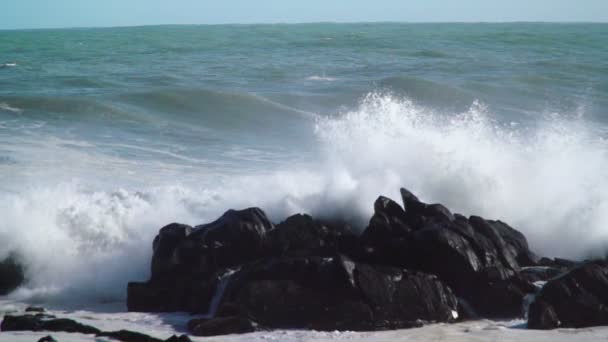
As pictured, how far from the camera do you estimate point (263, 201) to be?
37.1 feet

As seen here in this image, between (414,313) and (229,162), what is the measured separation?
8636mm

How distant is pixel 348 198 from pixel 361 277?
3085mm

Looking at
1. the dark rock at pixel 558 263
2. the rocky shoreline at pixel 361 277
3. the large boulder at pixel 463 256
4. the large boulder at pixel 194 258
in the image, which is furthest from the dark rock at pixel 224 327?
the dark rock at pixel 558 263

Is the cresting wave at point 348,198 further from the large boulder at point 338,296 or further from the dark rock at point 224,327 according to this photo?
the large boulder at point 338,296

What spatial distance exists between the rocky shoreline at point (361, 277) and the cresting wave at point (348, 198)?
3.87 feet

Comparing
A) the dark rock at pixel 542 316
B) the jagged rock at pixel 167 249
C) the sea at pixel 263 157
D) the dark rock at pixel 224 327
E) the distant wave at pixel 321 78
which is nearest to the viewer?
the dark rock at pixel 224 327

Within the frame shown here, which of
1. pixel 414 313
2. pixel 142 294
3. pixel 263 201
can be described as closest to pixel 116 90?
pixel 263 201

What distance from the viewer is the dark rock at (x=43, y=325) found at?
7.33 metres

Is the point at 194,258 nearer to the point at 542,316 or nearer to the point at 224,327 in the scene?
the point at 224,327

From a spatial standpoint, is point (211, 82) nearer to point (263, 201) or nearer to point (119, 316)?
point (263, 201)

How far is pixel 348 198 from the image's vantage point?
10.7 metres

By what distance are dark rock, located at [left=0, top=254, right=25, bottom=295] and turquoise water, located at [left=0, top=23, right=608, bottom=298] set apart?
6.0 inches

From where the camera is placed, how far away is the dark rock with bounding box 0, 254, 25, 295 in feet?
30.5

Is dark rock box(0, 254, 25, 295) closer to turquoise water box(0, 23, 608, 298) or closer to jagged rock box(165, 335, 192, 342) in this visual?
turquoise water box(0, 23, 608, 298)
